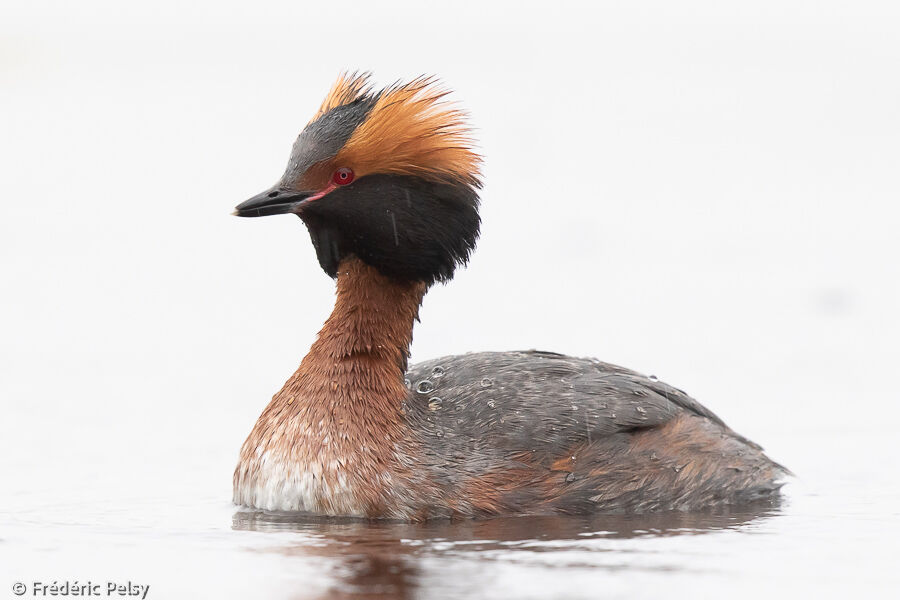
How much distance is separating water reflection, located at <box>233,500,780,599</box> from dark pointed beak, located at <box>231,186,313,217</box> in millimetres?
1652

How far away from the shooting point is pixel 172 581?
24.5 ft

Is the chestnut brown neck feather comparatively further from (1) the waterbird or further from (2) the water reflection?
(2) the water reflection

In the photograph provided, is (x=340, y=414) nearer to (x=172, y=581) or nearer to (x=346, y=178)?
(x=346, y=178)

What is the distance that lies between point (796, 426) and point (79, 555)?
575 cm

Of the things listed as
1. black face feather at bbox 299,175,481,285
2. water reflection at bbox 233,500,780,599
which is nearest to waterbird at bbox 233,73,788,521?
black face feather at bbox 299,175,481,285

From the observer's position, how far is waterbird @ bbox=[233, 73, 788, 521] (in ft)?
30.2

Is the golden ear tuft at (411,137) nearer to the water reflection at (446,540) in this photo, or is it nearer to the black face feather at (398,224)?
the black face feather at (398,224)

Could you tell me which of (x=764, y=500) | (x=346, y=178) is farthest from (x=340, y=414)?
(x=764, y=500)

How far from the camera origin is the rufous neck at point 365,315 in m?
9.72

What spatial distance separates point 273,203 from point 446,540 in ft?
7.27

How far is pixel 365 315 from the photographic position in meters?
9.76

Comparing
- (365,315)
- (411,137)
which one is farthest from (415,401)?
(411,137)

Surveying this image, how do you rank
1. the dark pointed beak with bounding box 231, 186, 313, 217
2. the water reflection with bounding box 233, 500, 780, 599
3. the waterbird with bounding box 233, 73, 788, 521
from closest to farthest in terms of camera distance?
the water reflection with bounding box 233, 500, 780, 599, the waterbird with bounding box 233, 73, 788, 521, the dark pointed beak with bounding box 231, 186, 313, 217

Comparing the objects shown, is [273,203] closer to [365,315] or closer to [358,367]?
[365,315]
